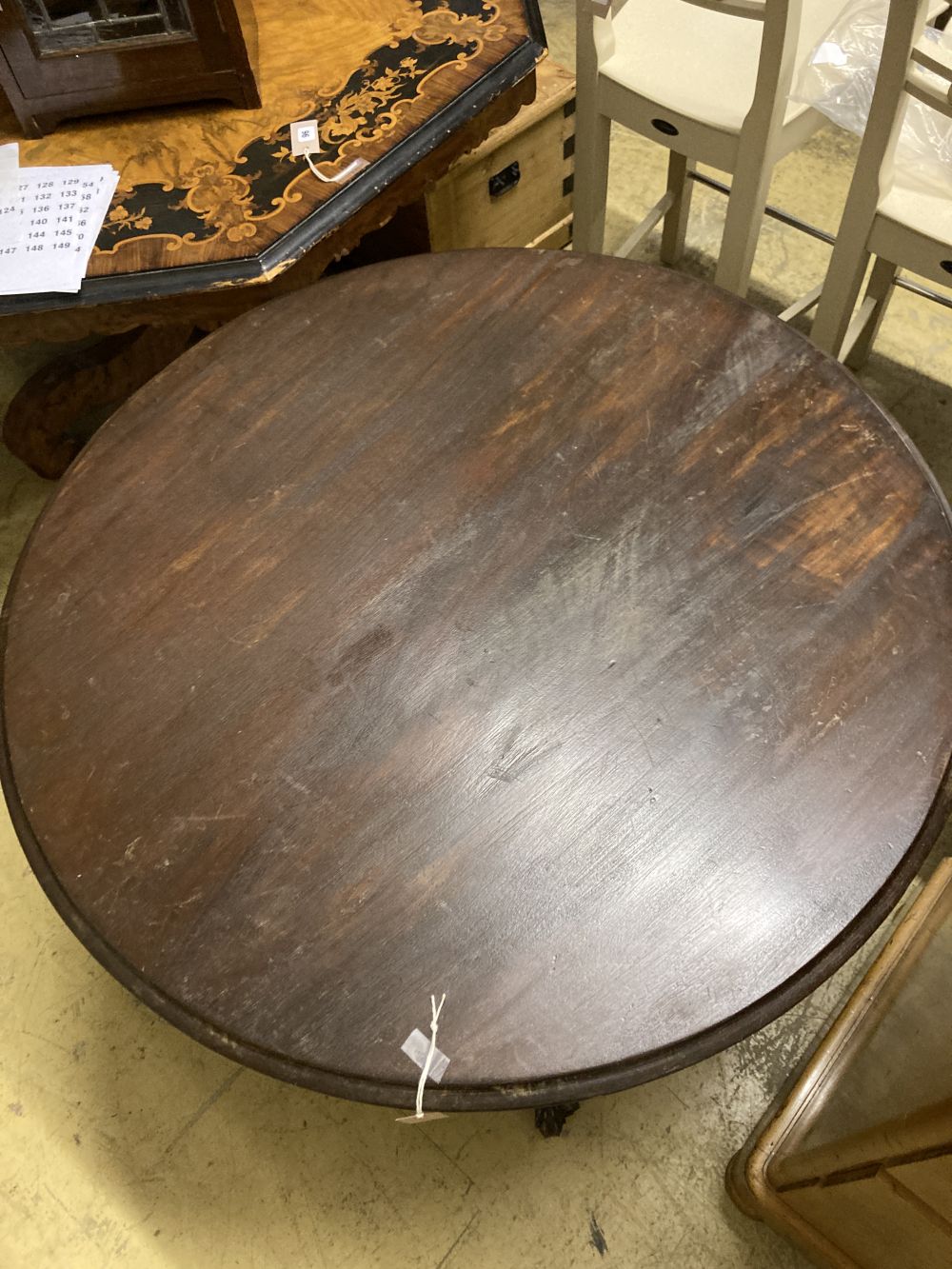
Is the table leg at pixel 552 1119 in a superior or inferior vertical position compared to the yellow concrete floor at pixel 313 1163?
superior

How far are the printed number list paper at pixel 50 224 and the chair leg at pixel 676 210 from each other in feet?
4.59

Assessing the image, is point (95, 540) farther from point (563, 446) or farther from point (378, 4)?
point (378, 4)

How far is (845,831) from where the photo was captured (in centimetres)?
104

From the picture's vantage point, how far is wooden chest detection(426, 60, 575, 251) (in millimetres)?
2098

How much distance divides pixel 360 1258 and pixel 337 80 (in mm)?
2041

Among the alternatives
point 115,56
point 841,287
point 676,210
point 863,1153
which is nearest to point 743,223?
point 841,287

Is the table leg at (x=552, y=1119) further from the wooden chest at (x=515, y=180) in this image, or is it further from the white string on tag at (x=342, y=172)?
the wooden chest at (x=515, y=180)

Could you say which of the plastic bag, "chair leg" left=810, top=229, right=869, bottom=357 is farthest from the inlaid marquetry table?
"chair leg" left=810, top=229, right=869, bottom=357

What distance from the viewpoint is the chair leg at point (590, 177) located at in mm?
2158

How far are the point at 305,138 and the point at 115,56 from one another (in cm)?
34

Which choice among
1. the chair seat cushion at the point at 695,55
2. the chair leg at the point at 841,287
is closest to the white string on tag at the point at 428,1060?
the chair leg at the point at 841,287

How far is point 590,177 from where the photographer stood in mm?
2281

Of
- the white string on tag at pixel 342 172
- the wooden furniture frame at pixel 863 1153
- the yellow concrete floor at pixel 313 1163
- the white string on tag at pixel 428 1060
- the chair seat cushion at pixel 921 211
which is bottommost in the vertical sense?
the yellow concrete floor at pixel 313 1163

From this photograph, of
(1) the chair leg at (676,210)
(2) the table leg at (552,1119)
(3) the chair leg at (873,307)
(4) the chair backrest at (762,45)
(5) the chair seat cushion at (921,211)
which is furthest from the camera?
(1) the chair leg at (676,210)
